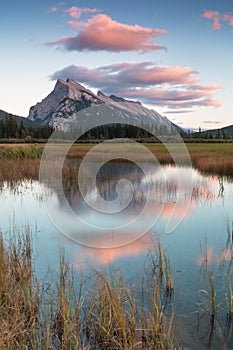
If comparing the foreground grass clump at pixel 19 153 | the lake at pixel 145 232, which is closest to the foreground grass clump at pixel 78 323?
the lake at pixel 145 232

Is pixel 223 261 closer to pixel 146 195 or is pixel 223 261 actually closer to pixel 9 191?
pixel 146 195

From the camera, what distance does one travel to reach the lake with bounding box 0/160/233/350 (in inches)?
254

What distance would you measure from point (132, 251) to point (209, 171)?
64.7ft

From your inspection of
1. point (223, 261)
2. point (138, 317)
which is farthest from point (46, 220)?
point (138, 317)

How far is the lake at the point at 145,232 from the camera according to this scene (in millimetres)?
6441

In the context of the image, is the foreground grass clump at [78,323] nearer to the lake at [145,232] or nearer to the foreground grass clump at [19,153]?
the lake at [145,232]

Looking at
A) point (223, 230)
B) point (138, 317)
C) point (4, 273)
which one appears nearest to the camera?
point (138, 317)

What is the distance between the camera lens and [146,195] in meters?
18.1

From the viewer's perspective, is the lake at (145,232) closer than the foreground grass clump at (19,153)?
Yes

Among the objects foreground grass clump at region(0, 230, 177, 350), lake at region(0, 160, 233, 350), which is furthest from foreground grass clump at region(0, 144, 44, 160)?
foreground grass clump at region(0, 230, 177, 350)

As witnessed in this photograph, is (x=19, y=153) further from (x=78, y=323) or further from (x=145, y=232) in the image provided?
(x=78, y=323)

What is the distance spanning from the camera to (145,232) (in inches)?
464

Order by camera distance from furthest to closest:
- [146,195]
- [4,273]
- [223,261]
Result: [146,195]
[223,261]
[4,273]

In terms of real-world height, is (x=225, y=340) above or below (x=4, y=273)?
below
